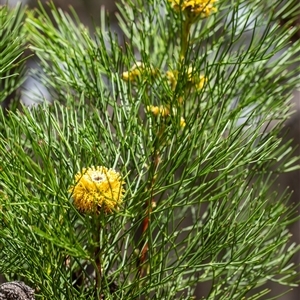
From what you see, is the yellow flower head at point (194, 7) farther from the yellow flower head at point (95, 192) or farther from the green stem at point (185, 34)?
the yellow flower head at point (95, 192)

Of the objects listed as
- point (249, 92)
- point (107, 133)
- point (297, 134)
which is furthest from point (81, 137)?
point (297, 134)

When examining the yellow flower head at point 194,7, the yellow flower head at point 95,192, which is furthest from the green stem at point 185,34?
the yellow flower head at point 95,192

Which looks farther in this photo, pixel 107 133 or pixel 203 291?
pixel 203 291

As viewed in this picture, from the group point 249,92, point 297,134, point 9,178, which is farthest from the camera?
point 297,134

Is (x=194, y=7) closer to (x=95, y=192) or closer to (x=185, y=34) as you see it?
(x=185, y=34)

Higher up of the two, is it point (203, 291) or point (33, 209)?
point (203, 291)

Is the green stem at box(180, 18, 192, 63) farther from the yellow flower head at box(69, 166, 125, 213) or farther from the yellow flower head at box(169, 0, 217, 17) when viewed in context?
the yellow flower head at box(69, 166, 125, 213)

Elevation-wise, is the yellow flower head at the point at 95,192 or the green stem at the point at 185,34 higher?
the green stem at the point at 185,34

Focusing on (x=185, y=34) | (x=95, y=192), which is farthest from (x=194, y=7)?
(x=95, y=192)

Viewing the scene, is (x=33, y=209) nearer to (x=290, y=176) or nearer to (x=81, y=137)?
(x=81, y=137)
